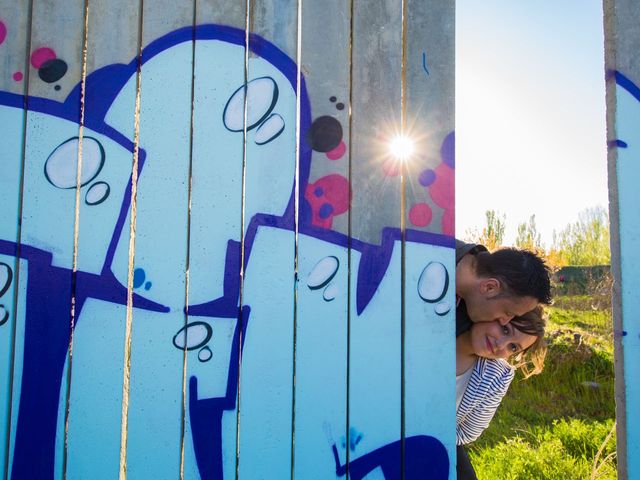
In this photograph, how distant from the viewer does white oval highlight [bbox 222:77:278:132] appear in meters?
1.79

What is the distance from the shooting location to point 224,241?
5.80 ft

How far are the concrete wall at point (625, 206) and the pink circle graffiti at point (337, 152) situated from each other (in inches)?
34.1

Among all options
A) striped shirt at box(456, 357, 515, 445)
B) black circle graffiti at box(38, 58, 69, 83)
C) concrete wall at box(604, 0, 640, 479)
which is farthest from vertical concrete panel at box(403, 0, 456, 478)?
black circle graffiti at box(38, 58, 69, 83)

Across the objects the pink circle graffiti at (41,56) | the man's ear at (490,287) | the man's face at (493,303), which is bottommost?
the man's face at (493,303)

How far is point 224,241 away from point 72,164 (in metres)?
0.53

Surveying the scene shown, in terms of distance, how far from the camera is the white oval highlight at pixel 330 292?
1.77 metres

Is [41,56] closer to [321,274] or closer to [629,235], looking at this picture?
[321,274]

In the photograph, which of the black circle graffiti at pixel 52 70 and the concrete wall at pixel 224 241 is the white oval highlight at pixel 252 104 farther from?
the black circle graffiti at pixel 52 70

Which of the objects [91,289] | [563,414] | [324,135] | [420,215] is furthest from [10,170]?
[563,414]

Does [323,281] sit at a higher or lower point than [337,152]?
lower

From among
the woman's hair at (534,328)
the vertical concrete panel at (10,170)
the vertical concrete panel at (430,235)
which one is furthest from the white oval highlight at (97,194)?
the woman's hair at (534,328)

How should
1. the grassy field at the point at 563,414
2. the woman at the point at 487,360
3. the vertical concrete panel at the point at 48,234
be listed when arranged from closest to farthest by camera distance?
the vertical concrete panel at the point at 48,234 → the woman at the point at 487,360 → the grassy field at the point at 563,414

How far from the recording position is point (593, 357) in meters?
5.56

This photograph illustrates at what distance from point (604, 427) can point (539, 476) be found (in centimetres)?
113
